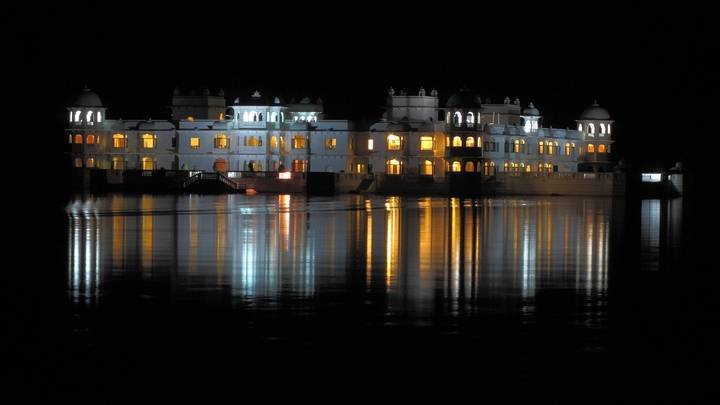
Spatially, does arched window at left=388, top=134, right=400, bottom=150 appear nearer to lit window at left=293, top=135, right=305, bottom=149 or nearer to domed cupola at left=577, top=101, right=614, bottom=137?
lit window at left=293, top=135, right=305, bottom=149

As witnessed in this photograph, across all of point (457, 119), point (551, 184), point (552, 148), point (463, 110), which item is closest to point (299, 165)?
point (457, 119)

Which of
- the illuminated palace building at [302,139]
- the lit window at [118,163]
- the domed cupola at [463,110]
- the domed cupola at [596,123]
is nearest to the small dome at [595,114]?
the domed cupola at [596,123]

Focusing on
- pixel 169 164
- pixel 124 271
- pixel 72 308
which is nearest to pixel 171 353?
pixel 72 308

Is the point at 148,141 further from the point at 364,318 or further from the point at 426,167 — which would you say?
the point at 364,318

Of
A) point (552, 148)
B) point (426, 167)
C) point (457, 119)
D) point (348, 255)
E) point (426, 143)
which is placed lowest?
point (348, 255)

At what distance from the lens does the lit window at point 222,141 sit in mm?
103812

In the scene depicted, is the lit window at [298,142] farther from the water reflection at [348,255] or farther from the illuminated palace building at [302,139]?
the water reflection at [348,255]

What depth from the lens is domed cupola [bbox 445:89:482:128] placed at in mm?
102562

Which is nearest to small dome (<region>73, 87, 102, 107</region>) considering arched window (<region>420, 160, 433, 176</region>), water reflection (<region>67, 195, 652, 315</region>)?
arched window (<region>420, 160, 433, 176</region>)

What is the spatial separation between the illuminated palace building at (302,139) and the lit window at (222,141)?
73mm

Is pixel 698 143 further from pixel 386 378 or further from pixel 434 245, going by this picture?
pixel 386 378

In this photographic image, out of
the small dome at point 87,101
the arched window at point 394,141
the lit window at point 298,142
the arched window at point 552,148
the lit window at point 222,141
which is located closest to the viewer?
the lit window at point 222,141

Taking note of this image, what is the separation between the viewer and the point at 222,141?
104m

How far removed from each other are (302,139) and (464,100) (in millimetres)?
12277
